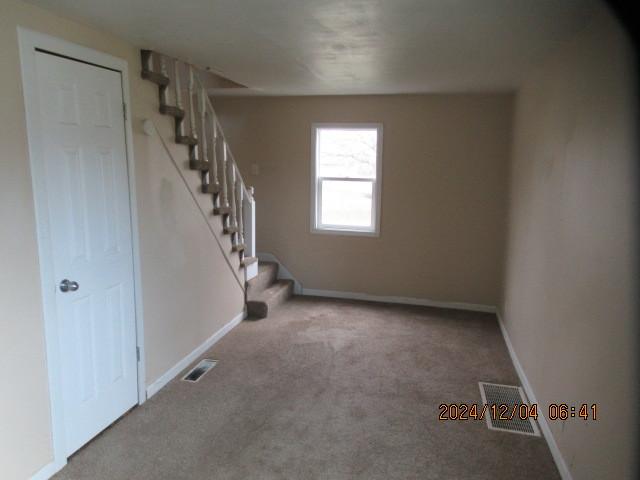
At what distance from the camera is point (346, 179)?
5.27 metres

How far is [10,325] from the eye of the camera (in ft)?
6.83

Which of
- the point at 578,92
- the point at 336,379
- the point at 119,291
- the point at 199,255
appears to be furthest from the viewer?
the point at 199,255

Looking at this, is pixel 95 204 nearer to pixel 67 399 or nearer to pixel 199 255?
pixel 67 399

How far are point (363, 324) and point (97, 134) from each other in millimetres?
2983

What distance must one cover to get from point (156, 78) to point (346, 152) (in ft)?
8.49

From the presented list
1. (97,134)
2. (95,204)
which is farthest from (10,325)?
(97,134)

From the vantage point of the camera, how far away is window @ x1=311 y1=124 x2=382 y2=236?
5168 mm

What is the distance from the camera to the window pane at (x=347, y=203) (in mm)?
5273

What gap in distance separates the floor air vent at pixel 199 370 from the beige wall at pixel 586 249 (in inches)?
90.6

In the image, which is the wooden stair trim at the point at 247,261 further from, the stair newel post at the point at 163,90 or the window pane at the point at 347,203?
the stair newel post at the point at 163,90

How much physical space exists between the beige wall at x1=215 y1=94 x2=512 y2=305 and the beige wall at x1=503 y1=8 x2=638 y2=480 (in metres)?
1.43

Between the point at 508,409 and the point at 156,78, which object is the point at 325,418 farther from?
the point at 156,78

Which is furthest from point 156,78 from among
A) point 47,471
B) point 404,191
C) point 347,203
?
point 404,191

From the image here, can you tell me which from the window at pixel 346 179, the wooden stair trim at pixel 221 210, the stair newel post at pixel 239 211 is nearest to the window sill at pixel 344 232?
the window at pixel 346 179
